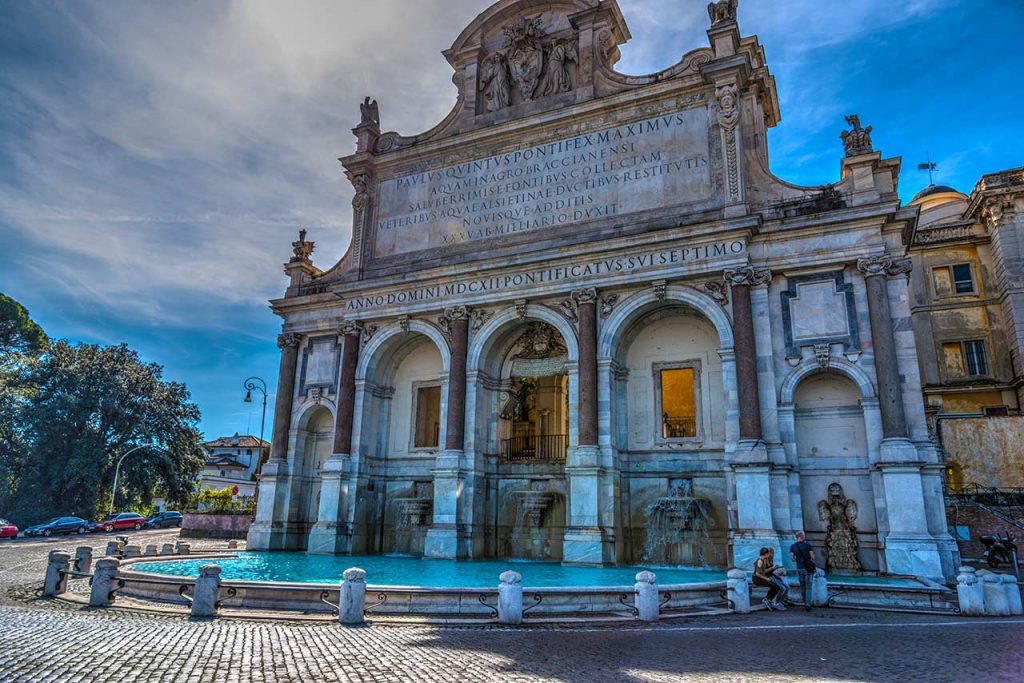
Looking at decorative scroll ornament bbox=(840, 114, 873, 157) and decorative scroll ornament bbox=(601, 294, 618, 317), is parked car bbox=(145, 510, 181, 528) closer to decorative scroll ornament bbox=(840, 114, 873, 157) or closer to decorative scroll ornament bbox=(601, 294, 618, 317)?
decorative scroll ornament bbox=(601, 294, 618, 317)

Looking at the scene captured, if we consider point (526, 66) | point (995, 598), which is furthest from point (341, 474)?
point (995, 598)

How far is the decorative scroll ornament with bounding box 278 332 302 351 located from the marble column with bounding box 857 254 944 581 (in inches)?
874

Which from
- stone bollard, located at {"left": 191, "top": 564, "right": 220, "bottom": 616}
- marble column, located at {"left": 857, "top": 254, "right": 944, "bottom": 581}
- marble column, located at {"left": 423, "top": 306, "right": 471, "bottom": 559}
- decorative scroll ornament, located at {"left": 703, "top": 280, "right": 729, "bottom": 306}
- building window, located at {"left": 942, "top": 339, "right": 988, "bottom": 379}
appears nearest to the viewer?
→ stone bollard, located at {"left": 191, "top": 564, "right": 220, "bottom": 616}

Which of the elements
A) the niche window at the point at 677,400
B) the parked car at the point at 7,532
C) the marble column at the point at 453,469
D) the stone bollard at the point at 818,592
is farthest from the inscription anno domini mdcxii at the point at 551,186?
the parked car at the point at 7,532

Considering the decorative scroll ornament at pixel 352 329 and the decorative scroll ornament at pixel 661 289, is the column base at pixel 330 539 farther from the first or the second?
the decorative scroll ornament at pixel 661 289

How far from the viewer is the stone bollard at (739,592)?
13.2m

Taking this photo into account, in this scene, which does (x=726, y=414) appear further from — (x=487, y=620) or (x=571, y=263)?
(x=487, y=620)

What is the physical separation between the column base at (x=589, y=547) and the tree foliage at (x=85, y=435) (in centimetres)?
3912

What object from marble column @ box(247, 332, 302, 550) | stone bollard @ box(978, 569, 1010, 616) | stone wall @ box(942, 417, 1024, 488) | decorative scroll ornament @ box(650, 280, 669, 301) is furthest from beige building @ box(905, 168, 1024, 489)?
marble column @ box(247, 332, 302, 550)

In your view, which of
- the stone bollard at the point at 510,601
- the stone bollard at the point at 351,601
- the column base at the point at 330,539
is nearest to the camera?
the stone bollard at the point at 351,601

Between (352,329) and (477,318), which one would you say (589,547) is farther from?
(352,329)

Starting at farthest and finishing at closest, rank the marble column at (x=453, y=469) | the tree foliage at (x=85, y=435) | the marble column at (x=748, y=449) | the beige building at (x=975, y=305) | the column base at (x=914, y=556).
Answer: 1. the tree foliage at (x=85, y=435)
2. the beige building at (x=975, y=305)
3. the marble column at (x=453, y=469)
4. the marble column at (x=748, y=449)
5. the column base at (x=914, y=556)

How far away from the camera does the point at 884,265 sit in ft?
68.2

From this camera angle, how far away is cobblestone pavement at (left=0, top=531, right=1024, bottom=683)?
7.83 meters
